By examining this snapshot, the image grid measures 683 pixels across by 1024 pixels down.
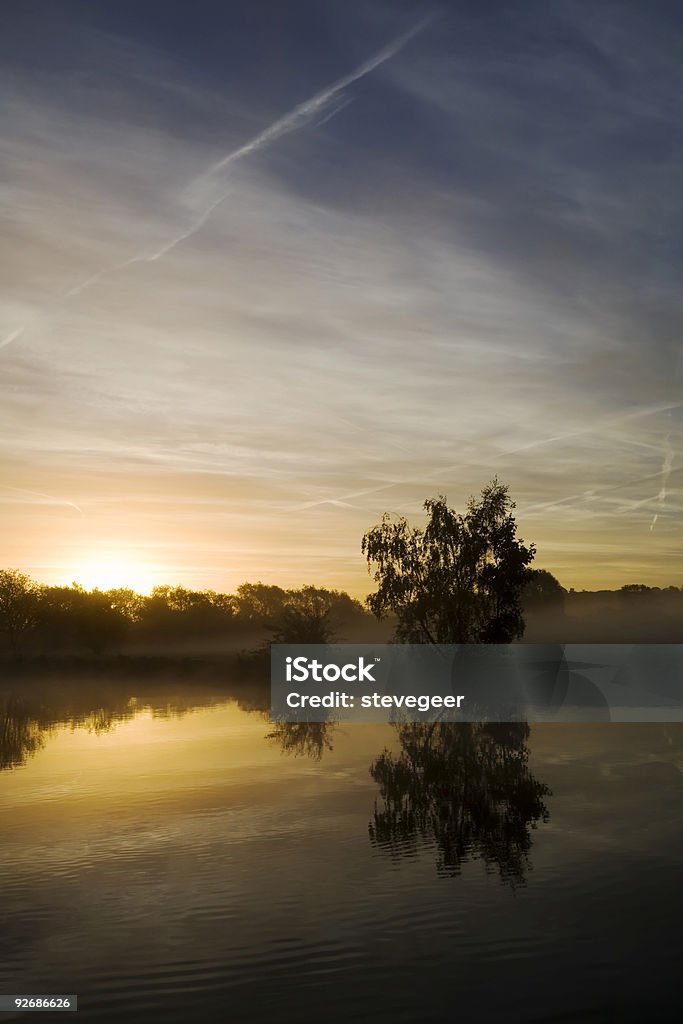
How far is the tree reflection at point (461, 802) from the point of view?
23.2 m

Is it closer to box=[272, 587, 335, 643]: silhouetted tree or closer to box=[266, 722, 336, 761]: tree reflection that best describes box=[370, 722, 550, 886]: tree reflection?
box=[266, 722, 336, 761]: tree reflection

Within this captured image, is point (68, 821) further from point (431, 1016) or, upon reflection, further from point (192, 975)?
point (431, 1016)

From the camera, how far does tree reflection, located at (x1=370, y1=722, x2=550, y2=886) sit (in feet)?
76.0

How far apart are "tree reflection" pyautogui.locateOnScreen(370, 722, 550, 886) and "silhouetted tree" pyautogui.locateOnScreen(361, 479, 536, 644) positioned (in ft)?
81.0

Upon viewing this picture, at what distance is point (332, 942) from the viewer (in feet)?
54.3

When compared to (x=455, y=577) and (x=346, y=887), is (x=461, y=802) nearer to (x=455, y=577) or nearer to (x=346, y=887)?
(x=346, y=887)

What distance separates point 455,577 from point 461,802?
1757 inches

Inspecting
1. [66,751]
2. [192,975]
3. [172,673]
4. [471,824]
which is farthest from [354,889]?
[172,673]

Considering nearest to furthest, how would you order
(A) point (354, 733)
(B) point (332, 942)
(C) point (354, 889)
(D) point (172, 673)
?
1. (B) point (332, 942)
2. (C) point (354, 889)
3. (A) point (354, 733)
4. (D) point (172, 673)

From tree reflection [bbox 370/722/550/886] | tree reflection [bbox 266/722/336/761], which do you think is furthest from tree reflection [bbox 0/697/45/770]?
tree reflection [bbox 370/722/550/886]

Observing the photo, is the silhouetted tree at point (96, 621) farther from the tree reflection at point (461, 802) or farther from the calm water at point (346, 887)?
the calm water at point (346, 887)

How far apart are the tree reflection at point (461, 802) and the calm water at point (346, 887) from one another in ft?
0.42

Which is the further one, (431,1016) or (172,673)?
(172,673)

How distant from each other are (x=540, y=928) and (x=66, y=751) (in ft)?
102
